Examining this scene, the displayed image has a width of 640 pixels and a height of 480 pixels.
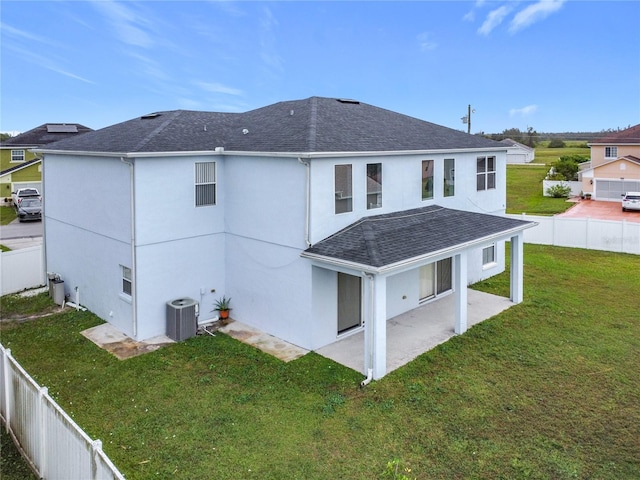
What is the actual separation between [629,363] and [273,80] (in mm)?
24067

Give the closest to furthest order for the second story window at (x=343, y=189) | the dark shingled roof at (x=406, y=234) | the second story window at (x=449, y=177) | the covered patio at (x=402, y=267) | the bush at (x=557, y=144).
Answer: the covered patio at (x=402, y=267)
the dark shingled roof at (x=406, y=234)
the second story window at (x=343, y=189)
the second story window at (x=449, y=177)
the bush at (x=557, y=144)

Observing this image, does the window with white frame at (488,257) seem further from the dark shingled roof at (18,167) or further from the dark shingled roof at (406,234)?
the dark shingled roof at (18,167)

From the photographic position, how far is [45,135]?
4072 centimetres

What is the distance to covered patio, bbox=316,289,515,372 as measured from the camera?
11.1 m

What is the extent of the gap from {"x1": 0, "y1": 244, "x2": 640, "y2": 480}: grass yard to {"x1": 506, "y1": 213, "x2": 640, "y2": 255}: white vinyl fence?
397 inches

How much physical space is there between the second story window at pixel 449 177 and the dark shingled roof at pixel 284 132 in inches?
20.8

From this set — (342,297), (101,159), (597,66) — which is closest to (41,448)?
(342,297)

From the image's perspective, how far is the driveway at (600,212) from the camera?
96.0 ft

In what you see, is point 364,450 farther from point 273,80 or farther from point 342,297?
point 273,80

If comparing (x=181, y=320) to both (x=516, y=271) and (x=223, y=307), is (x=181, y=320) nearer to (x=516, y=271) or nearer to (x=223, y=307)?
(x=223, y=307)

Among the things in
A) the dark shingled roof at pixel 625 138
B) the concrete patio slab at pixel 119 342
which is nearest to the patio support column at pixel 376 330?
the concrete patio slab at pixel 119 342

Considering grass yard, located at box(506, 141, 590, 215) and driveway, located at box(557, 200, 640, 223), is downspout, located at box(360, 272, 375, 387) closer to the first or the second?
driveway, located at box(557, 200, 640, 223)

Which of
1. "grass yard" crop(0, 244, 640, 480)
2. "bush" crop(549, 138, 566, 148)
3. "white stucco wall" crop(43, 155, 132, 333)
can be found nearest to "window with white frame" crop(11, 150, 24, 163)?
"white stucco wall" crop(43, 155, 132, 333)

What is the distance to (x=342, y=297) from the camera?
12234mm
